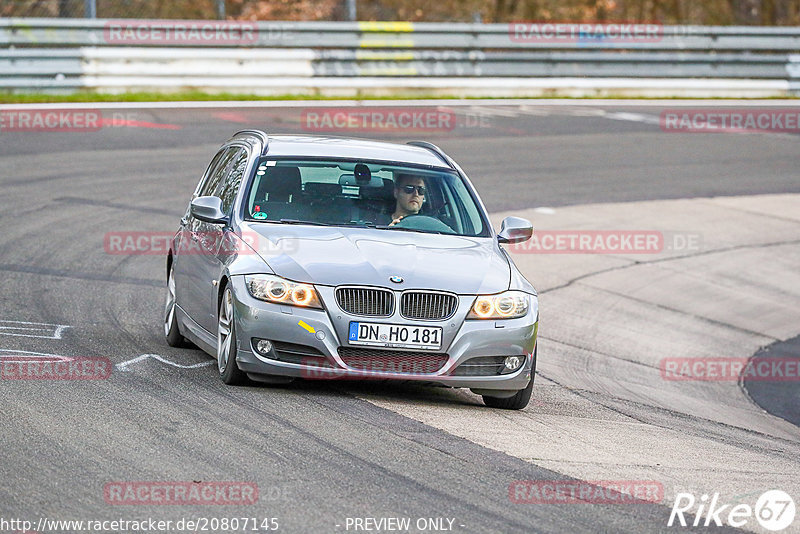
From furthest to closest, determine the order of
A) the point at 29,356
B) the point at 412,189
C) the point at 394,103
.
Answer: the point at 394,103
the point at 412,189
the point at 29,356

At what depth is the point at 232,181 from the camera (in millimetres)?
9328

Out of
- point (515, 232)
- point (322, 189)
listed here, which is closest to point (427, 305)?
point (515, 232)

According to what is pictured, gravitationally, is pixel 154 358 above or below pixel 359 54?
below

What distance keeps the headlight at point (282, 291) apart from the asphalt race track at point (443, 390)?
23.3 inches

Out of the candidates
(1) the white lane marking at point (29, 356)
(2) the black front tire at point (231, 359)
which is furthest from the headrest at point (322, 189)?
(1) the white lane marking at point (29, 356)

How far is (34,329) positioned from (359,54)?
57.4 ft

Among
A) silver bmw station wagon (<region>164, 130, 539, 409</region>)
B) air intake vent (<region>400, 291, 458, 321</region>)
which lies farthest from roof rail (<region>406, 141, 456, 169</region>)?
air intake vent (<region>400, 291, 458, 321</region>)

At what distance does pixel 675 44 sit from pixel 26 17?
45.3 feet

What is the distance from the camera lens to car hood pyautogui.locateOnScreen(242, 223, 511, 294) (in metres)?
7.79

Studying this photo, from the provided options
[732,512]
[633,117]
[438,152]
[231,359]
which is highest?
[438,152]

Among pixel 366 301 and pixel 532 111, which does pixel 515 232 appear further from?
pixel 532 111

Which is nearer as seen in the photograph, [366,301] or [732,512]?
[732,512]

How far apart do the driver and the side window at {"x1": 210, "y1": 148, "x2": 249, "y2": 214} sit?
1.11 m

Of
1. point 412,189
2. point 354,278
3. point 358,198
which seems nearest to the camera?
point 354,278
